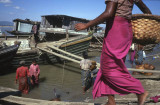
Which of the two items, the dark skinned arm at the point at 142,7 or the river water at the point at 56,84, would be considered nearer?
the dark skinned arm at the point at 142,7

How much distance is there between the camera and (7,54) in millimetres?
8750

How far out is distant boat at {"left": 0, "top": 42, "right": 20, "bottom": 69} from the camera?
333 inches

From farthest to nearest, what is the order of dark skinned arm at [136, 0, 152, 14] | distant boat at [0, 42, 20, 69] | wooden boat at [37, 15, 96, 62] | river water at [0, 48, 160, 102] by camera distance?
wooden boat at [37, 15, 96, 62]
distant boat at [0, 42, 20, 69]
river water at [0, 48, 160, 102]
dark skinned arm at [136, 0, 152, 14]

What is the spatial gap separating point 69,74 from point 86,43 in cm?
345

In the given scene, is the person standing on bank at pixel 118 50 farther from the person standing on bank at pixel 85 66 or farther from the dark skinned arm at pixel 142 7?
the person standing on bank at pixel 85 66

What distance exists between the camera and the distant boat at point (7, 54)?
27.8ft

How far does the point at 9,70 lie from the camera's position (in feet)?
32.0

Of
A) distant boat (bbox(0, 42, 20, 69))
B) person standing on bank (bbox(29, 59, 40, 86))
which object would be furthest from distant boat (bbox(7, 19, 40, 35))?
person standing on bank (bbox(29, 59, 40, 86))

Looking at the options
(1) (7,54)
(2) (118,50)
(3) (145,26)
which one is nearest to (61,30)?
(1) (7,54)

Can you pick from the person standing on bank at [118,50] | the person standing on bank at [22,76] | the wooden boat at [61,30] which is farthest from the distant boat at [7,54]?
the person standing on bank at [118,50]

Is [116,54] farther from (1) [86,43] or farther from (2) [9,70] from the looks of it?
(1) [86,43]

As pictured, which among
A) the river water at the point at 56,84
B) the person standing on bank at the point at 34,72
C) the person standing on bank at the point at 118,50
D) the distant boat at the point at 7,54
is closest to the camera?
the person standing on bank at the point at 118,50

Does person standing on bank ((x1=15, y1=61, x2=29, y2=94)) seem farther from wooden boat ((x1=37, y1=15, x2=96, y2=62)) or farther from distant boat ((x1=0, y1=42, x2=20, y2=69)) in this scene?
wooden boat ((x1=37, y1=15, x2=96, y2=62))

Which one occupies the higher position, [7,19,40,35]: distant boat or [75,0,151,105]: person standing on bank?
[7,19,40,35]: distant boat
